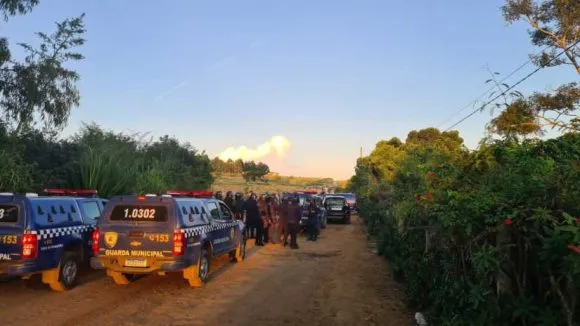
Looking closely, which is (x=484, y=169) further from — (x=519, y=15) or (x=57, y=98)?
(x=57, y=98)

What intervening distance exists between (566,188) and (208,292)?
290 inches

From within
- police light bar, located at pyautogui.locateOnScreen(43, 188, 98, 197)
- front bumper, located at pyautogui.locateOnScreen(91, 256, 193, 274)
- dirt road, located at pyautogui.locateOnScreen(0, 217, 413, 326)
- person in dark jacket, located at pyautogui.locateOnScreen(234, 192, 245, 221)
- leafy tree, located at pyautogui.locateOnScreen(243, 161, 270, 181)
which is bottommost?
dirt road, located at pyautogui.locateOnScreen(0, 217, 413, 326)

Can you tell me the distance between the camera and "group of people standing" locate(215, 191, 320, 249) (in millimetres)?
18453

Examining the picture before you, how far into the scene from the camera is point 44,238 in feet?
30.7

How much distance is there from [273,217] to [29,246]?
12.4 metres

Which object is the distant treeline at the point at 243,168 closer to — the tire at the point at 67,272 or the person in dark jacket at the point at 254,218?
the person in dark jacket at the point at 254,218

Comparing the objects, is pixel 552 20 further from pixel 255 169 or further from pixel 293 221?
pixel 255 169

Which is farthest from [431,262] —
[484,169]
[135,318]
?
[135,318]

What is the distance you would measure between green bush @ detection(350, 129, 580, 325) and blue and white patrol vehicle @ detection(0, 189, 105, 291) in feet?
21.7

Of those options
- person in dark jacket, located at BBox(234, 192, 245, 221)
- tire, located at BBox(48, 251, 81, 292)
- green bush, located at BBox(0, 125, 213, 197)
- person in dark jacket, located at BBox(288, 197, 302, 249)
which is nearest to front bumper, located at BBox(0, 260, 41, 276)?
tire, located at BBox(48, 251, 81, 292)

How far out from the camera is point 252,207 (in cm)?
1869

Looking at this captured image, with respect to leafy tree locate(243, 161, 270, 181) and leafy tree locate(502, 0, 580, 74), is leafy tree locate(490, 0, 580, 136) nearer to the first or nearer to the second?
leafy tree locate(502, 0, 580, 74)

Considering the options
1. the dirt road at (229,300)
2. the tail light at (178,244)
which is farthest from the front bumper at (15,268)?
the tail light at (178,244)

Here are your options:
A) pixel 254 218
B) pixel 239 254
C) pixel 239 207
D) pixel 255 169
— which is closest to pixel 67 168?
pixel 239 207
